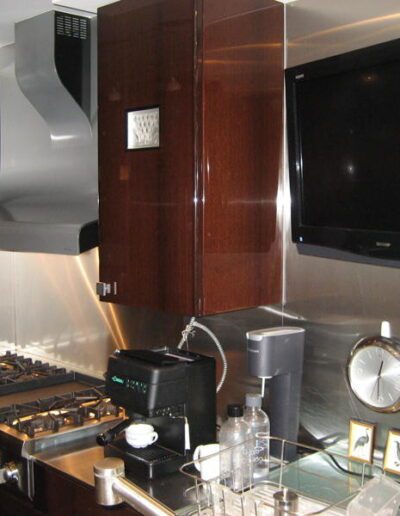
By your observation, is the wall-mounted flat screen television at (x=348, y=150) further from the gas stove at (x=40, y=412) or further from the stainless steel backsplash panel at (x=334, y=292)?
the gas stove at (x=40, y=412)

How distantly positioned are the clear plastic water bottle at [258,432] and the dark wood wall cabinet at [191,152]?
0.30 meters

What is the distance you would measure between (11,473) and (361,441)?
3.72ft

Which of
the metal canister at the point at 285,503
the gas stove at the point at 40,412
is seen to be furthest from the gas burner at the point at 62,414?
the metal canister at the point at 285,503

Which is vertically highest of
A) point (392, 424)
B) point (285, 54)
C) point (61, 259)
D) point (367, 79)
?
point (285, 54)

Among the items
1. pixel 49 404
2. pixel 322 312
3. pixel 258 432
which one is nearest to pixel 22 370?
pixel 49 404

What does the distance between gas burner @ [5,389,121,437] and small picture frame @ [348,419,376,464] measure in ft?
2.96

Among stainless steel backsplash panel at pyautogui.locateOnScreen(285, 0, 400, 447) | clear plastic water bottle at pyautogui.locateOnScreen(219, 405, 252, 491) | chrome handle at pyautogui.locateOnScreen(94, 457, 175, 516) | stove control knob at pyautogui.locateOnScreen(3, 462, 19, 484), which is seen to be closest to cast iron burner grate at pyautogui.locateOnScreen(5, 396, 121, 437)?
stove control knob at pyautogui.locateOnScreen(3, 462, 19, 484)

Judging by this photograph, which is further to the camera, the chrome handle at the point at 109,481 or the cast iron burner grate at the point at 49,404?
the cast iron burner grate at the point at 49,404

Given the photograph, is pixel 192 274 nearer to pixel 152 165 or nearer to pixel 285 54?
pixel 152 165

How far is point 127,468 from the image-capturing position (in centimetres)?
202

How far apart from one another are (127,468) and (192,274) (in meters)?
0.60

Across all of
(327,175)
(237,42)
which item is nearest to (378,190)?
(327,175)

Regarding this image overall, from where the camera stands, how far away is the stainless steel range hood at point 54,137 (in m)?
2.52

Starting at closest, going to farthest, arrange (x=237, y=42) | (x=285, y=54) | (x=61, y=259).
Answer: (x=237, y=42)
(x=285, y=54)
(x=61, y=259)
